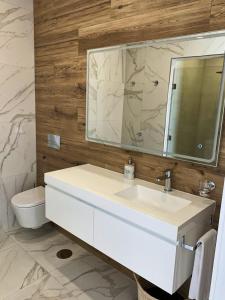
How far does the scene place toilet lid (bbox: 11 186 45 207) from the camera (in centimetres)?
248

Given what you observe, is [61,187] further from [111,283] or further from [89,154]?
[111,283]

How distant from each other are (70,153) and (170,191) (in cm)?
119

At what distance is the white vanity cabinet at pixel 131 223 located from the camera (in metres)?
1.30

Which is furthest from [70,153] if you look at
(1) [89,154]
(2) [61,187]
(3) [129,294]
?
(3) [129,294]

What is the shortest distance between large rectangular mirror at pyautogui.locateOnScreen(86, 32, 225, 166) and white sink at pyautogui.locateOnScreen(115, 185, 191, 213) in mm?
273

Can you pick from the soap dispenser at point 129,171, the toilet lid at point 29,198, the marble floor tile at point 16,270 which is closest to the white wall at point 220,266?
the soap dispenser at point 129,171

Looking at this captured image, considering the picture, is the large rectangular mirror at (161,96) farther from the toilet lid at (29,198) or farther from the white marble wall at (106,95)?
the toilet lid at (29,198)

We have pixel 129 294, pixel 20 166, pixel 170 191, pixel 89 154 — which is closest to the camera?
pixel 170 191

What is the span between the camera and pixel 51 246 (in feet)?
8.43

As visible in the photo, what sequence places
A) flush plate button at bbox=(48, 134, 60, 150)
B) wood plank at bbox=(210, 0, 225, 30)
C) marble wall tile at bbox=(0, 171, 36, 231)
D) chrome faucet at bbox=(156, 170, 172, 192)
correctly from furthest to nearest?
marble wall tile at bbox=(0, 171, 36, 231) → flush plate button at bbox=(48, 134, 60, 150) → chrome faucet at bbox=(156, 170, 172, 192) → wood plank at bbox=(210, 0, 225, 30)

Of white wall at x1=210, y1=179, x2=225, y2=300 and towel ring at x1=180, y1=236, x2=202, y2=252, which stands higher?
white wall at x1=210, y1=179, x2=225, y2=300

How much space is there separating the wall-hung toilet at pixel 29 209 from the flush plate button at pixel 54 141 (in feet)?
1.80

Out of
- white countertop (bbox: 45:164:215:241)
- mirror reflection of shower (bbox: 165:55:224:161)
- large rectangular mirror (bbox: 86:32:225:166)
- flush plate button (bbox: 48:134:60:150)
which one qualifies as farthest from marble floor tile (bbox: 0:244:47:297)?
mirror reflection of shower (bbox: 165:55:224:161)

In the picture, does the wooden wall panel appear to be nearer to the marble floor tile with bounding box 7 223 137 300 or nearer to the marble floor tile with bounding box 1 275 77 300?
the marble floor tile with bounding box 7 223 137 300
